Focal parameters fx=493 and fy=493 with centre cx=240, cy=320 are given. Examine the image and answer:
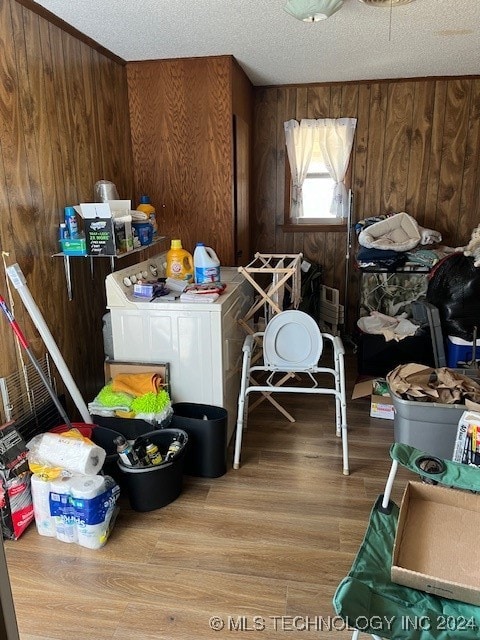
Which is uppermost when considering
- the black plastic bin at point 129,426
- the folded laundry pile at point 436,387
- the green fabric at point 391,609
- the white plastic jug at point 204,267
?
the white plastic jug at point 204,267

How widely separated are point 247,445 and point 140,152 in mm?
2110

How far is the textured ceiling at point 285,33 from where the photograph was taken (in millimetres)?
2391

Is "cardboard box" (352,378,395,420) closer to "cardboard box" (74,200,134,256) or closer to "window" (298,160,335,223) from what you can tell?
"cardboard box" (74,200,134,256)

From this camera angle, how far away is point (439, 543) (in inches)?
56.8

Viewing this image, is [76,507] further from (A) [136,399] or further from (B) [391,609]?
(B) [391,609]

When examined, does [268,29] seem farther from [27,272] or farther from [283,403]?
[283,403]

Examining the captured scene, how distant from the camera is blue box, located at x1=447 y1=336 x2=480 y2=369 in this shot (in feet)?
9.75

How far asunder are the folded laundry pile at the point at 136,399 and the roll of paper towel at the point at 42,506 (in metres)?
0.48

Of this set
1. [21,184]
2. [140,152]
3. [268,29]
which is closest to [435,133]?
[268,29]

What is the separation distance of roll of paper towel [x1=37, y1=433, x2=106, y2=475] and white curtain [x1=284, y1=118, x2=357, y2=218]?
3.14 metres

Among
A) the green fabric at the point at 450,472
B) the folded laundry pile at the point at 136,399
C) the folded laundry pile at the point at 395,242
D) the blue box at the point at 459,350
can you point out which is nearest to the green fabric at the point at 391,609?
the green fabric at the point at 450,472

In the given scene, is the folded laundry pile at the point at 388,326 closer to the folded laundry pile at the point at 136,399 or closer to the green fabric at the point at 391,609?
the folded laundry pile at the point at 136,399

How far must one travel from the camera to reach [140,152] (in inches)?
135

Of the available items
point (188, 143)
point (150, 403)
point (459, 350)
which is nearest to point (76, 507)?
point (150, 403)
